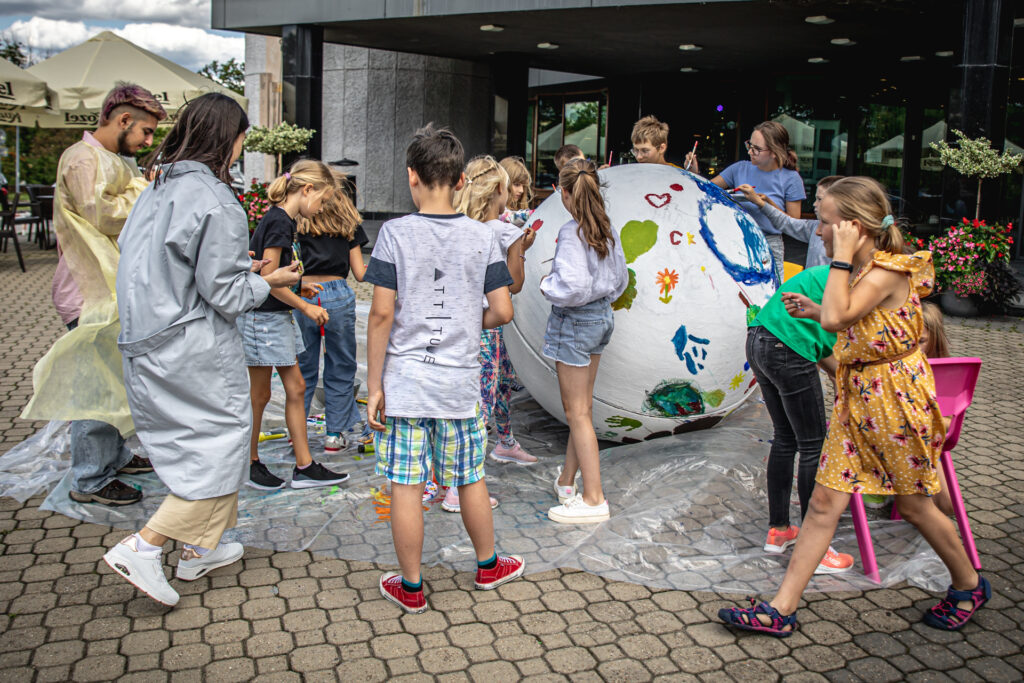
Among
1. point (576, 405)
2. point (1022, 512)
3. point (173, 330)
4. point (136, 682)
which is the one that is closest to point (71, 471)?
point (173, 330)

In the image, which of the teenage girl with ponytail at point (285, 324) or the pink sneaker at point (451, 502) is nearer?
the pink sneaker at point (451, 502)

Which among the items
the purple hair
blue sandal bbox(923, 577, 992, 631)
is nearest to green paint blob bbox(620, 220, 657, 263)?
blue sandal bbox(923, 577, 992, 631)

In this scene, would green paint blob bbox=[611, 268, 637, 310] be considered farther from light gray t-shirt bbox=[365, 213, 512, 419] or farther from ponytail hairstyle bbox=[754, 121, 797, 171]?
ponytail hairstyle bbox=[754, 121, 797, 171]

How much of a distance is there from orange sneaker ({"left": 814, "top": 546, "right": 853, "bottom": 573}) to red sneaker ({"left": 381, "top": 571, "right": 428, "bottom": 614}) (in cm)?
170

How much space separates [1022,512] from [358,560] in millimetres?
3341

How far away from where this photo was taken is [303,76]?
14.5m

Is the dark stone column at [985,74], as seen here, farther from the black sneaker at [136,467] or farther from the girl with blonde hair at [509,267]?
the black sneaker at [136,467]

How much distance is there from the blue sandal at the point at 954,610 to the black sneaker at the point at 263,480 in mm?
3084

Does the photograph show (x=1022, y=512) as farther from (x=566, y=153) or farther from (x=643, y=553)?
(x=566, y=153)

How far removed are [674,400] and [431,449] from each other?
1673 mm

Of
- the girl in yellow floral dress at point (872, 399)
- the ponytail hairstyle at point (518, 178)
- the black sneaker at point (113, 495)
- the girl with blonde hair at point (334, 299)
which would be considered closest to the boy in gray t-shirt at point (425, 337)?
the girl in yellow floral dress at point (872, 399)

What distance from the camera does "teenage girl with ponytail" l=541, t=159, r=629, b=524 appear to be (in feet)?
13.5

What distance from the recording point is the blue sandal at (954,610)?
11.0ft

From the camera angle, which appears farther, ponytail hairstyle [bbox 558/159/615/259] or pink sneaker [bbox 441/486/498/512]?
pink sneaker [bbox 441/486/498/512]
